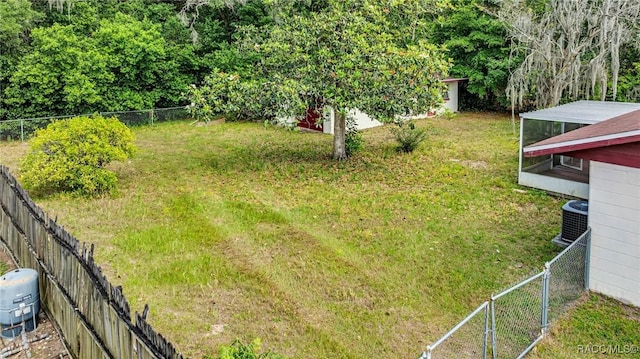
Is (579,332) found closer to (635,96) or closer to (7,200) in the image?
(7,200)

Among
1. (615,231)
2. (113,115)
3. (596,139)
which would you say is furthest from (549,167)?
(113,115)

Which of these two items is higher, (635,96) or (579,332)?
(635,96)

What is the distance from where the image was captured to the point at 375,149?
15.5 meters

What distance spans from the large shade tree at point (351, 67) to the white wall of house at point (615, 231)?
A: 5877 mm

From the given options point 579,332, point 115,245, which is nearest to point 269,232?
point 115,245

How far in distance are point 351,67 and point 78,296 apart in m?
8.12

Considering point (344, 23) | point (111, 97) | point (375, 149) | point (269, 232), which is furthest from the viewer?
point (111, 97)

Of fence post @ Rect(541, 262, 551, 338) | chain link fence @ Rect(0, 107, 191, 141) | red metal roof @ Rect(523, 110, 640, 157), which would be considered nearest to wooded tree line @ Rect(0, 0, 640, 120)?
chain link fence @ Rect(0, 107, 191, 141)

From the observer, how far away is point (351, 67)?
36.6ft

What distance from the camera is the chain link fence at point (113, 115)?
17.2 m

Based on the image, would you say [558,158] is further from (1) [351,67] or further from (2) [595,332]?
(2) [595,332]

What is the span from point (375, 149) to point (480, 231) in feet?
24.1

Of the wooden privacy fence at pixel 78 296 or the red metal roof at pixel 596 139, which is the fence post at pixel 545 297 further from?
the wooden privacy fence at pixel 78 296

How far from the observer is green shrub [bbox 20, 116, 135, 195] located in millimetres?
10250
